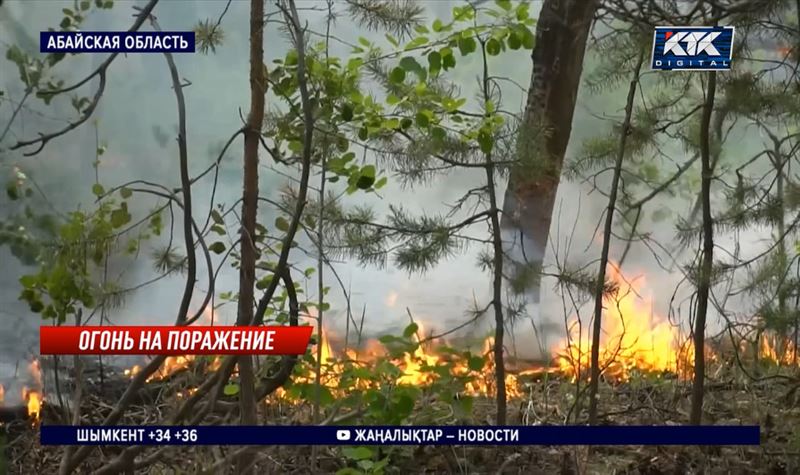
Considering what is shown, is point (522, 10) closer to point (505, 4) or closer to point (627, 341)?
point (505, 4)

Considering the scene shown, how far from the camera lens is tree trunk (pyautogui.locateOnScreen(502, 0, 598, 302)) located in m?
1.62

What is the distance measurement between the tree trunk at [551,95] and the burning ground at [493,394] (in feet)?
0.82

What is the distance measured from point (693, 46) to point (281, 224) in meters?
0.81

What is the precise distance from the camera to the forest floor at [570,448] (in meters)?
1.65

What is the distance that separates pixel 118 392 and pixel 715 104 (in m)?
1.25

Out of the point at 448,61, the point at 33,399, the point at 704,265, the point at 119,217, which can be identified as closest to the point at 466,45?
the point at 448,61

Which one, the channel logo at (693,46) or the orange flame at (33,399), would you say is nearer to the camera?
the channel logo at (693,46)

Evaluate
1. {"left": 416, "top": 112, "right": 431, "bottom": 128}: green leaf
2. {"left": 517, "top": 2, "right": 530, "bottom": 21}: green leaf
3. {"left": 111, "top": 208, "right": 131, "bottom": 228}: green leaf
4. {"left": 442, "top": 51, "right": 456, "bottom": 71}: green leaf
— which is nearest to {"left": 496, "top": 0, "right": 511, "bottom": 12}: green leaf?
{"left": 517, "top": 2, "right": 530, "bottom": 21}: green leaf
